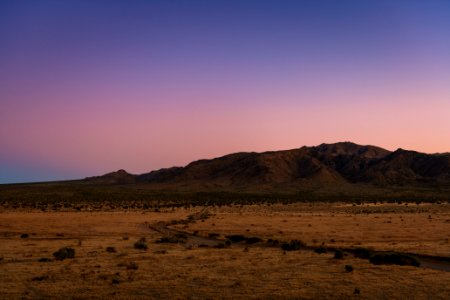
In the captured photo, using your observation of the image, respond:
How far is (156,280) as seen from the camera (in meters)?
22.9

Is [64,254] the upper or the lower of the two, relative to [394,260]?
upper

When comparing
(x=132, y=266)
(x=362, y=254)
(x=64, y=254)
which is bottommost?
(x=362, y=254)

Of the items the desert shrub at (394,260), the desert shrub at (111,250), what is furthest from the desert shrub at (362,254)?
the desert shrub at (111,250)

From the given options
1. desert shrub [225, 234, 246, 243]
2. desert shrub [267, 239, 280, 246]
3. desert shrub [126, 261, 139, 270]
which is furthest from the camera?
desert shrub [225, 234, 246, 243]

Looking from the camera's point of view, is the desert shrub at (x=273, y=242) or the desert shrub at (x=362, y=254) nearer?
the desert shrub at (x=362, y=254)

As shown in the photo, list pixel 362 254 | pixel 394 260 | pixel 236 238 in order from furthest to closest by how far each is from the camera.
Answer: pixel 236 238
pixel 362 254
pixel 394 260

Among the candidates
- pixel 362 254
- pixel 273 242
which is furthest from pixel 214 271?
pixel 273 242

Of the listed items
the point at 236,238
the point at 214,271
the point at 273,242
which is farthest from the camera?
the point at 236,238

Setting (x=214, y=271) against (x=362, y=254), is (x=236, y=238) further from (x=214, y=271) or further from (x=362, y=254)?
(x=214, y=271)

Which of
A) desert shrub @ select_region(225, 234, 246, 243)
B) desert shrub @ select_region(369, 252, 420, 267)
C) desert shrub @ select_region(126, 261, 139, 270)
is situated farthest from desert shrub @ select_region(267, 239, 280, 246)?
desert shrub @ select_region(126, 261, 139, 270)

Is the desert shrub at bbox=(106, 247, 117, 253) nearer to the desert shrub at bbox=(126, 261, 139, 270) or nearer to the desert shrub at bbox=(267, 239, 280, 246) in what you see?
the desert shrub at bbox=(126, 261, 139, 270)

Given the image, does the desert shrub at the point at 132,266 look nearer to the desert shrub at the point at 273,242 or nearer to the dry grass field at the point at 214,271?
the dry grass field at the point at 214,271

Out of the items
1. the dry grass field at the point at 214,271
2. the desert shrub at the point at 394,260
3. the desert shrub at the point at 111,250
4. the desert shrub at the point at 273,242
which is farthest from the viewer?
the desert shrub at the point at 273,242

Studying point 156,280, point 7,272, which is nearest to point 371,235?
point 156,280
